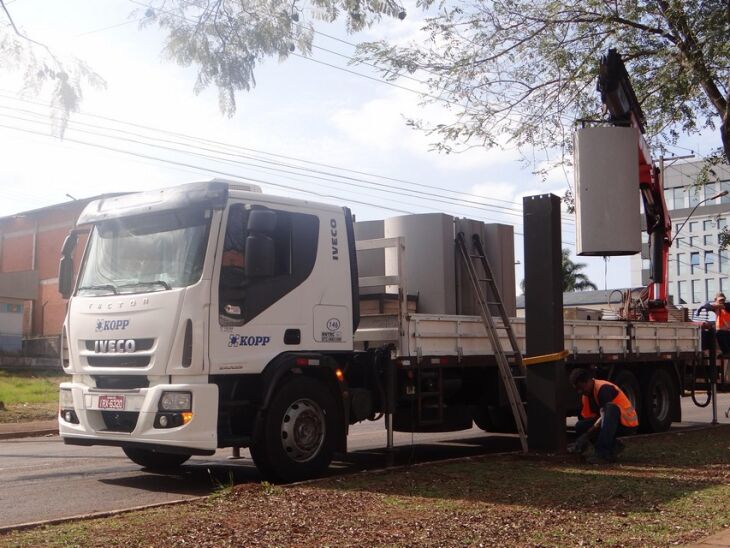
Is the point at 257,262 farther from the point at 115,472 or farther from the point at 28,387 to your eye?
the point at 28,387

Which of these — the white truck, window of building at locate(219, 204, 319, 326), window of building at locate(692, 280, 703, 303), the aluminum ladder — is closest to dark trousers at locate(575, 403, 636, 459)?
the aluminum ladder

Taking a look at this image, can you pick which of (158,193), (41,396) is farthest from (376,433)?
(41,396)

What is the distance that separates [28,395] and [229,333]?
17853 mm

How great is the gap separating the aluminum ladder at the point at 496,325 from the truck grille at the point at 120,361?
4.23 m

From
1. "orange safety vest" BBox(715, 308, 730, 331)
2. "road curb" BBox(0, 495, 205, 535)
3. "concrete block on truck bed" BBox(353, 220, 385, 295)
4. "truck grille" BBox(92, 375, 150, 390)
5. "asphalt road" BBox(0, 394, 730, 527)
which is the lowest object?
"asphalt road" BBox(0, 394, 730, 527)

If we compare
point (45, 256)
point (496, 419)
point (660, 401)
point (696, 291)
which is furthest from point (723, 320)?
point (696, 291)

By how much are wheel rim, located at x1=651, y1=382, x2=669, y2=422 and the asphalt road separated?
2552 millimetres

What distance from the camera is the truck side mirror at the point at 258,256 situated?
853 cm

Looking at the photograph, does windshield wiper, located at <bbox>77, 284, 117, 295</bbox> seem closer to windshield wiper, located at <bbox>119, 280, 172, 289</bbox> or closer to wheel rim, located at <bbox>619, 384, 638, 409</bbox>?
windshield wiper, located at <bbox>119, 280, 172, 289</bbox>

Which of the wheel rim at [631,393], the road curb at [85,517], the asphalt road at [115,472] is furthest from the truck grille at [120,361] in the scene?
the wheel rim at [631,393]

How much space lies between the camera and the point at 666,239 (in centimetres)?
1648

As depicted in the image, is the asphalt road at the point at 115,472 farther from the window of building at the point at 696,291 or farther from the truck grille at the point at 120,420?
the window of building at the point at 696,291

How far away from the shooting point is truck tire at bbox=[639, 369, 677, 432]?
14594 millimetres

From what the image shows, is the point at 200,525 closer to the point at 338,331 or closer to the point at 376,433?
the point at 338,331
